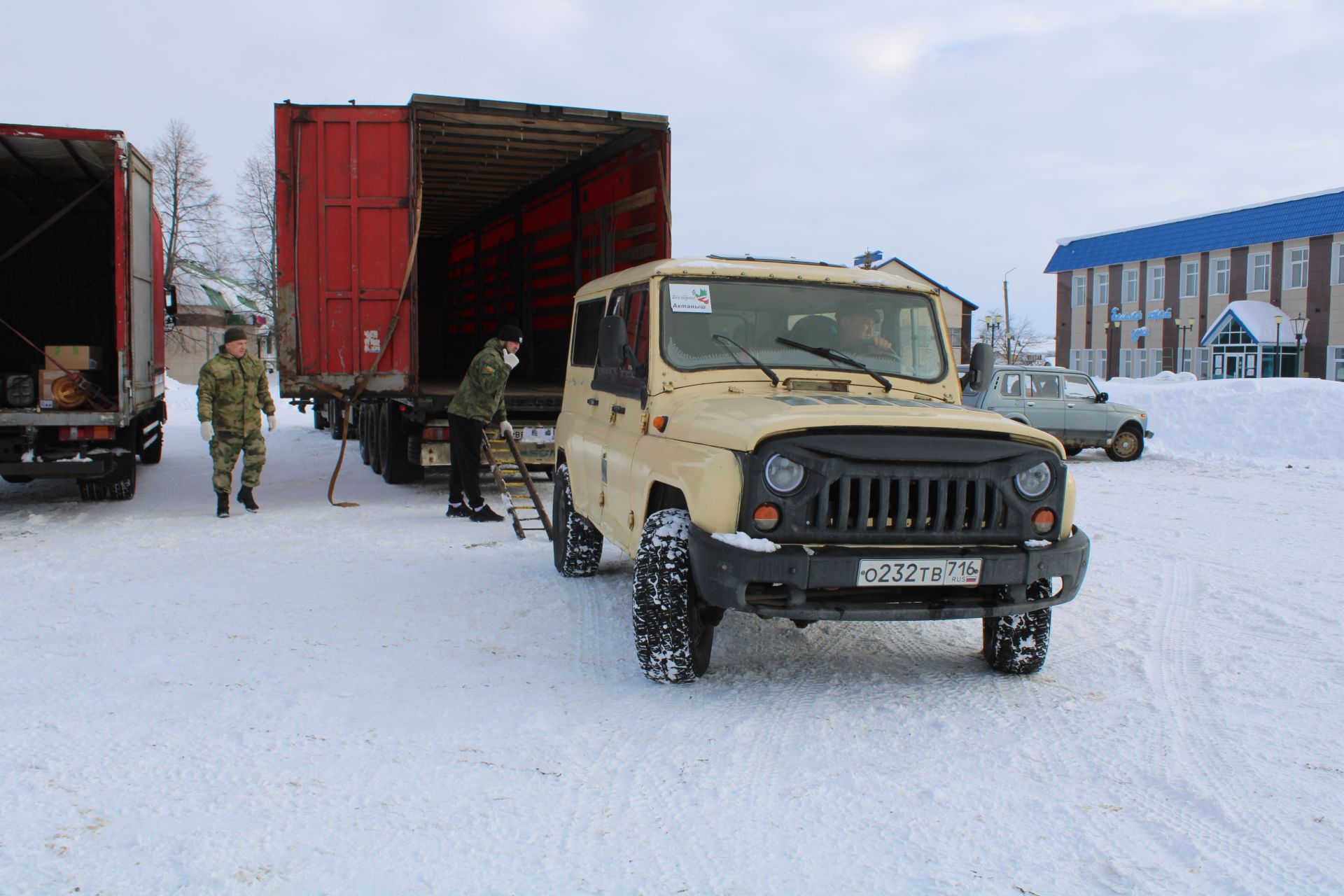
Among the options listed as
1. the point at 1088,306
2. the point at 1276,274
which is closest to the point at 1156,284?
the point at 1088,306

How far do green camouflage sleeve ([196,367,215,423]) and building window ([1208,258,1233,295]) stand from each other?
4176 cm

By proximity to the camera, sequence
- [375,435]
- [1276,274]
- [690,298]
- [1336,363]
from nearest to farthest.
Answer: [690,298], [375,435], [1336,363], [1276,274]

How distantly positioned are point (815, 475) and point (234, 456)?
23.2ft

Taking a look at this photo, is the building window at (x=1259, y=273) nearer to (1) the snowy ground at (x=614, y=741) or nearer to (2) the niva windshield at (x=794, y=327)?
(1) the snowy ground at (x=614, y=741)

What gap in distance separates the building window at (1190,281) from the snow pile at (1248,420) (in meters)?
22.9

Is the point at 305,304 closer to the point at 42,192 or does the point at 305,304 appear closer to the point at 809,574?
the point at 42,192

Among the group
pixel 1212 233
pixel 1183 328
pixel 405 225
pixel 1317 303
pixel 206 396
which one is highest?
pixel 1212 233

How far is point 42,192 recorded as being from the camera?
11.5m

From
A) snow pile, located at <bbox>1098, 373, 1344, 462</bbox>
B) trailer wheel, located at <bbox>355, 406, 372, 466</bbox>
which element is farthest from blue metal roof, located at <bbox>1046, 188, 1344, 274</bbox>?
trailer wheel, located at <bbox>355, 406, 372, 466</bbox>

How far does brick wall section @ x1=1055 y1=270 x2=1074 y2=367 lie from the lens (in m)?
50.2

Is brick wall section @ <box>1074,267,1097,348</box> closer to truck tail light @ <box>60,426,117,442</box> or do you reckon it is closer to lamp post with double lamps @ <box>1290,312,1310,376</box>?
lamp post with double lamps @ <box>1290,312,1310,376</box>

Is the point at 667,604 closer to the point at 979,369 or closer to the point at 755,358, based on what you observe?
the point at 755,358

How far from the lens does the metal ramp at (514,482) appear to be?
339 inches

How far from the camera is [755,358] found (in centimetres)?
511
